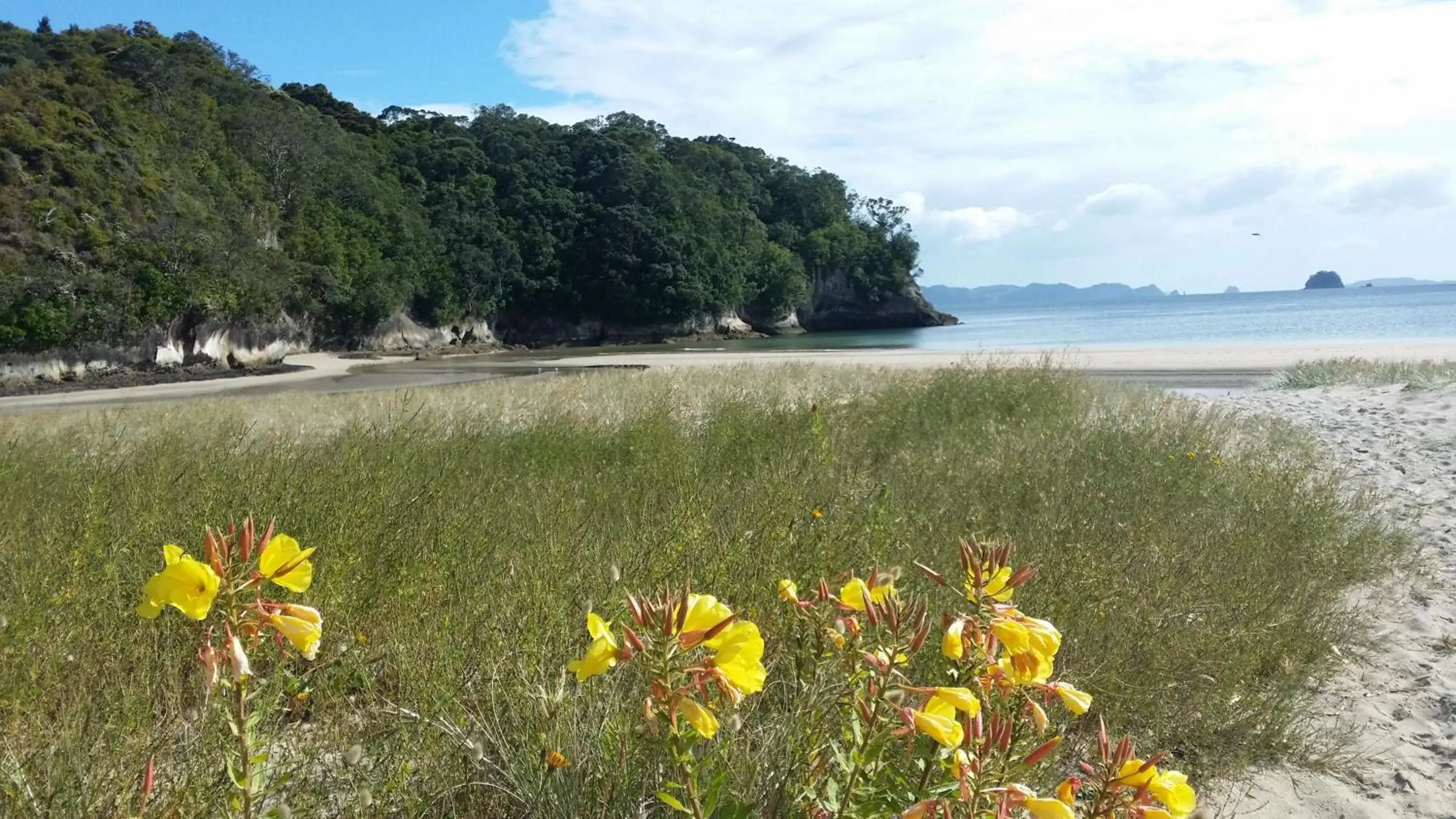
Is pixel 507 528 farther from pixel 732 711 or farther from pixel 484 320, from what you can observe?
pixel 484 320

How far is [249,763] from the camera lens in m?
1.41

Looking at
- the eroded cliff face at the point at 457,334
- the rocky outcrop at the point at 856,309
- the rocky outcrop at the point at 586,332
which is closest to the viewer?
the eroded cliff face at the point at 457,334

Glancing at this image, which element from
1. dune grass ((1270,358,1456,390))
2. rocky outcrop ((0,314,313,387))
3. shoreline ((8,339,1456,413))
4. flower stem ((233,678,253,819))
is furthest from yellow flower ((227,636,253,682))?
rocky outcrop ((0,314,313,387))

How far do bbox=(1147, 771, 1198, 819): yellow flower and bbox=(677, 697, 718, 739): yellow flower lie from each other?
2.10ft

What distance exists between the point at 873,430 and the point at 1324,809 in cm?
624

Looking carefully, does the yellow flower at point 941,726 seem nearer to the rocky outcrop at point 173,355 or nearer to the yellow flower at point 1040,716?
the yellow flower at point 1040,716

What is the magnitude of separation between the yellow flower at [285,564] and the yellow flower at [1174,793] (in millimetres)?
1221

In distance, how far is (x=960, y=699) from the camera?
124 cm

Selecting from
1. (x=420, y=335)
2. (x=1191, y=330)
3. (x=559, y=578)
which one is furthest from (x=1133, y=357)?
(x=420, y=335)

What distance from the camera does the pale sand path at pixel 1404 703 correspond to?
116 inches

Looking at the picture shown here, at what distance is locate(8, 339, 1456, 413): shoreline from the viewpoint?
896 inches

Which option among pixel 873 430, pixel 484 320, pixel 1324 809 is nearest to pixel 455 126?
pixel 484 320

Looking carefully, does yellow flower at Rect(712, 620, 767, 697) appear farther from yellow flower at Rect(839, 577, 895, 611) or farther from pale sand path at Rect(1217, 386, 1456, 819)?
pale sand path at Rect(1217, 386, 1456, 819)

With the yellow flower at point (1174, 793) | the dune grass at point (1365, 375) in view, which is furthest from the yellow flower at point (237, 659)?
the dune grass at point (1365, 375)
